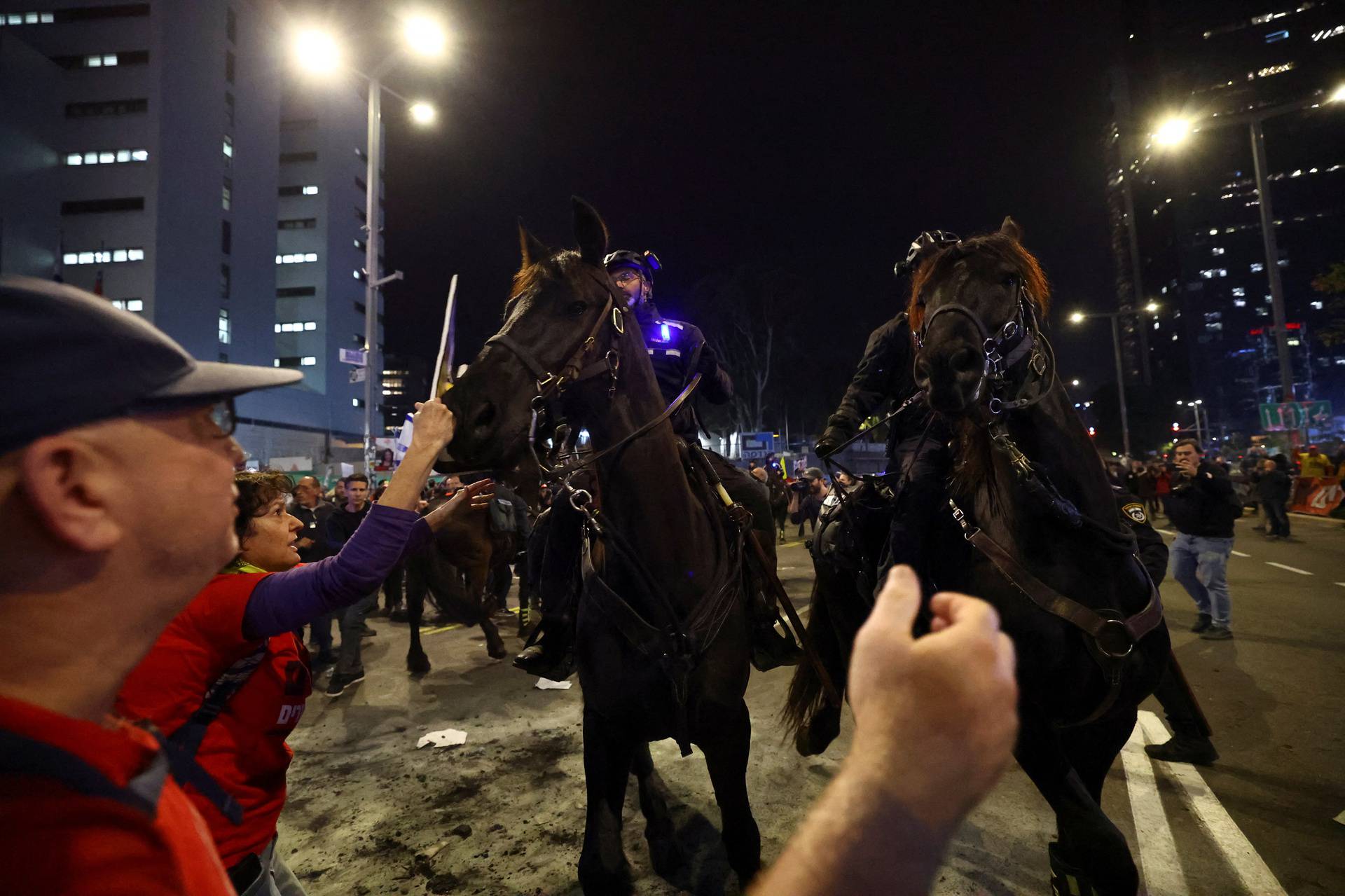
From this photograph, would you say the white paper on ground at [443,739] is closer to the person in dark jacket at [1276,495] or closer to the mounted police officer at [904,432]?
the mounted police officer at [904,432]

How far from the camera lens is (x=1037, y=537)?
2783 mm

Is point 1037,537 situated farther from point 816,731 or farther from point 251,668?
point 251,668

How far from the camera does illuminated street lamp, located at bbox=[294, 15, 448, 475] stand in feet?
35.5

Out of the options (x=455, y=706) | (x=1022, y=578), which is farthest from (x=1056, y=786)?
(x=455, y=706)

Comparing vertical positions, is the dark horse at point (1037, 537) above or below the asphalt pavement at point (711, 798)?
above

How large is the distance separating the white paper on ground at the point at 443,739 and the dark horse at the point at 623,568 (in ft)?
9.68

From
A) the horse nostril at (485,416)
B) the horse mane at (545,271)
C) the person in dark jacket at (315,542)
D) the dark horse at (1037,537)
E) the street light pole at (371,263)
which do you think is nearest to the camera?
the horse nostril at (485,416)

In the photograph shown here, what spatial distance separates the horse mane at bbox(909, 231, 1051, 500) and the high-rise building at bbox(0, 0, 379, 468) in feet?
112

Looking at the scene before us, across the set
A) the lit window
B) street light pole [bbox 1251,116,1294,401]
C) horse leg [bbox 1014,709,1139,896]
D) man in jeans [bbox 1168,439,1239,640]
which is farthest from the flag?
the lit window

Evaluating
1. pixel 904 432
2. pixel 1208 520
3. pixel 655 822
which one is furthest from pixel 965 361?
pixel 1208 520

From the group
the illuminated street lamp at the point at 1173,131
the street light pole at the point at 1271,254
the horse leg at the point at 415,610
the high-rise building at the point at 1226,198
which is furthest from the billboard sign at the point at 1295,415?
the high-rise building at the point at 1226,198

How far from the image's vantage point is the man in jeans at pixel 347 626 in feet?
22.5

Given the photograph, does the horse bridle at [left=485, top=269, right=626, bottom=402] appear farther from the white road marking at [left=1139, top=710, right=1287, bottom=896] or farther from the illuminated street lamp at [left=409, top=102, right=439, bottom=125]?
the illuminated street lamp at [left=409, top=102, right=439, bottom=125]

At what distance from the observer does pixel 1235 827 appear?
359 centimetres
